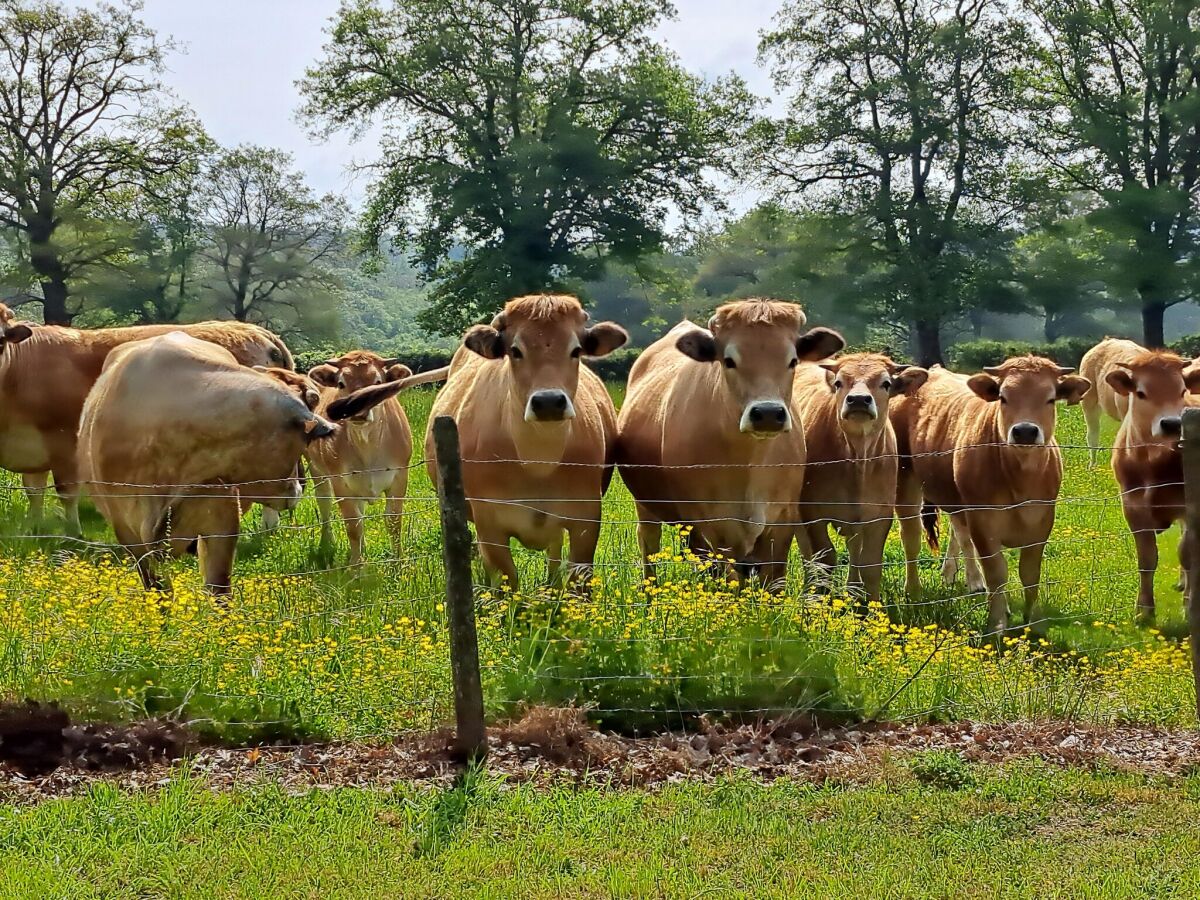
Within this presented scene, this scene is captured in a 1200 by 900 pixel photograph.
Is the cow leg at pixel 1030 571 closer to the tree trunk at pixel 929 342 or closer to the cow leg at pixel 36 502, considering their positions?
the cow leg at pixel 36 502

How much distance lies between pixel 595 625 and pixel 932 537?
7.11 m

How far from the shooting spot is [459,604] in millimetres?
5492

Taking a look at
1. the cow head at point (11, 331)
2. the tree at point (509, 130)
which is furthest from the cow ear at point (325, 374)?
the tree at point (509, 130)

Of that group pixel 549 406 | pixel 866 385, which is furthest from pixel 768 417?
pixel 866 385

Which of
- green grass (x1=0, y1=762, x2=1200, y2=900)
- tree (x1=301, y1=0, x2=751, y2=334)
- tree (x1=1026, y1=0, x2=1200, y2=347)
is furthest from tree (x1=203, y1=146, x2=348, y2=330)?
green grass (x1=0, y1=762, x2=1200, y2=900)

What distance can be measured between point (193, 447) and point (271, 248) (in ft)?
176

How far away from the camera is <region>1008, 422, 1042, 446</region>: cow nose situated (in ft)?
29.1

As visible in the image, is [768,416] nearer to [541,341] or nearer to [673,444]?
[673,444]

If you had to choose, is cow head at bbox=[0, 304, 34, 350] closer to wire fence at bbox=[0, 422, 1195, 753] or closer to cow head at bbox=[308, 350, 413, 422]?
cow head at bbox=[308, 350, 413, 422]

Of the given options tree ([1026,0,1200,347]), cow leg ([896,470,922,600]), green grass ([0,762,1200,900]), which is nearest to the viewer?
green grass ([0,762,1200,900])

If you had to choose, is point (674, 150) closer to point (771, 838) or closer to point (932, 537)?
point (932, 537)

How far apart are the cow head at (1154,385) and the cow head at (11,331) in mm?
10850

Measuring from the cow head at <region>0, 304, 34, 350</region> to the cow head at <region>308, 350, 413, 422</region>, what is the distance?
2.96 m

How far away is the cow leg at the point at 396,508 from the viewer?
37.5ft
